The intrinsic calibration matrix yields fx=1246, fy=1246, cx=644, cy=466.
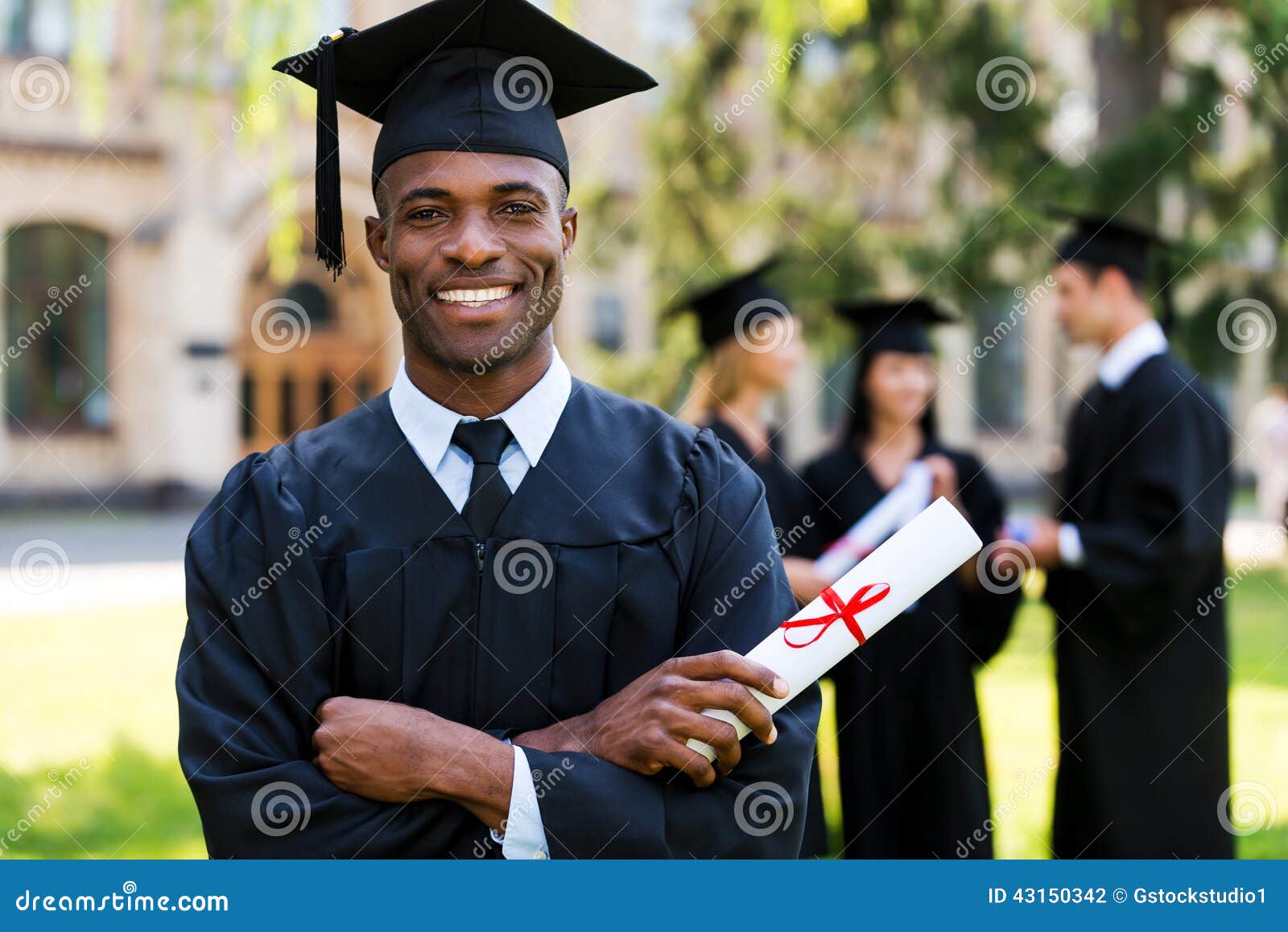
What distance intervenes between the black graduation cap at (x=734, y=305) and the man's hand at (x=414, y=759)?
116 inches

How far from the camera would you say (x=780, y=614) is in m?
1.92

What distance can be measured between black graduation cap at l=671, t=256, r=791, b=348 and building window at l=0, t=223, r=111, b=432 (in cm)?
1548

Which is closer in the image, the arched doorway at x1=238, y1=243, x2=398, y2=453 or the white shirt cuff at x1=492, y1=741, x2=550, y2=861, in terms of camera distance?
the white shirt cuff at x1=492, y1=741, x2=550, y2=861

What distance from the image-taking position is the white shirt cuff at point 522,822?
175 cm

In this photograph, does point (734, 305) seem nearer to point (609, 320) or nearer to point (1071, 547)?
point (1071, 547)

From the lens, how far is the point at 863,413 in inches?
180

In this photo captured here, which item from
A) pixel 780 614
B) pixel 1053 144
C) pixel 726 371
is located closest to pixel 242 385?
pixel 1053 144

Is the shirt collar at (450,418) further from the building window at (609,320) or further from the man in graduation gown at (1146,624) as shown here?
the building window at (609,320)

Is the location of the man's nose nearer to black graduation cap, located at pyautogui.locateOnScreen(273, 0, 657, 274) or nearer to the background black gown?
black graduation cap, located at pyautogui.locateOnScreen(273, 0, 657, 274)

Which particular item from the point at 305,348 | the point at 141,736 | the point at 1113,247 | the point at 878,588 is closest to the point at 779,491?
the point at 1113,247

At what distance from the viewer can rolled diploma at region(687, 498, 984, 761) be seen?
1.80 metres

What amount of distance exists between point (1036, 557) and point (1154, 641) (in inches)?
18.3

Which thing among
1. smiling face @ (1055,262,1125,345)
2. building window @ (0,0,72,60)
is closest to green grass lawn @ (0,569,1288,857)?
smiling face @ (1055,262,1125,345)

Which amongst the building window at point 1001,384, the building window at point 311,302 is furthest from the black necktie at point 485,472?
the building window at point 1001,384
